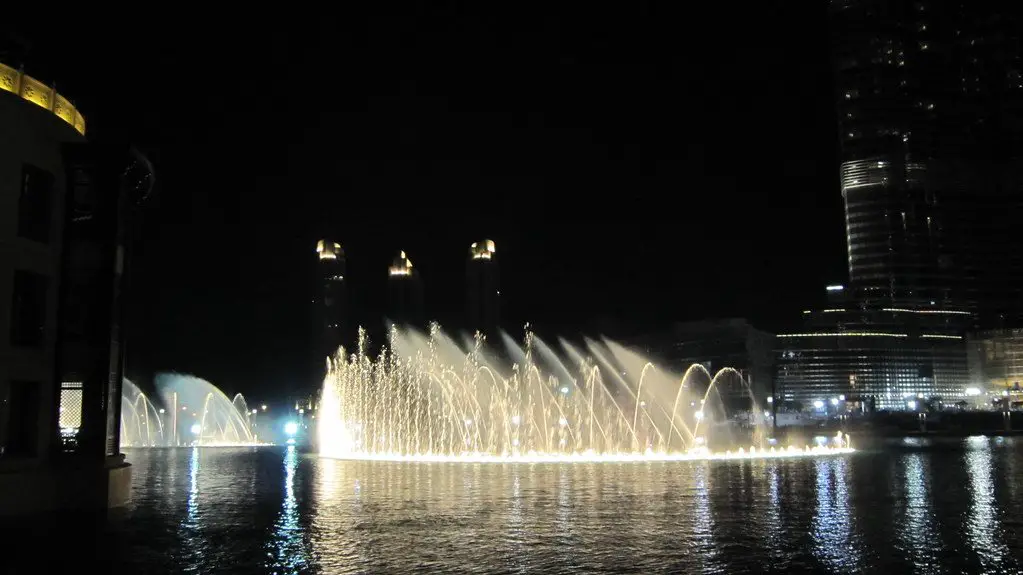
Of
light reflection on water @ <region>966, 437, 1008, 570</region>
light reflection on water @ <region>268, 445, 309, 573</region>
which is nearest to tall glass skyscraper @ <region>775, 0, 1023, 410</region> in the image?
light reflection on water @ <region>966, 437, 1008, 570</region>

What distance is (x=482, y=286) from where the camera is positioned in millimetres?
135000

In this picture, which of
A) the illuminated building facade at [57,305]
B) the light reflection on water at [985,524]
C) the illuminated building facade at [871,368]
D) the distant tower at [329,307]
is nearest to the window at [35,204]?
the illuminated building facade at [57,305]

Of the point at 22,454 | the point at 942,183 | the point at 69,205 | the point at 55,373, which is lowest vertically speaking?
the point at 22,454

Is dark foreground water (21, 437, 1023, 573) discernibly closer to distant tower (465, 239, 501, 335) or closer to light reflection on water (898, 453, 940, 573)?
light reflection on water (898, 453, 940, 573)

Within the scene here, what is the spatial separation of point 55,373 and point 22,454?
1.96m

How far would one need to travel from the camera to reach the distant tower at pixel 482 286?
134 meters

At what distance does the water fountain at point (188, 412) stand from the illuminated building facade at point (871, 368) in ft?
354

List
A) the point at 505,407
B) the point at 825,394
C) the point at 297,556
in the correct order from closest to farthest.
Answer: the point at 297,556, the point at 505,407, the point at 825,394

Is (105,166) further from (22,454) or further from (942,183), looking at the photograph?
(942,183)

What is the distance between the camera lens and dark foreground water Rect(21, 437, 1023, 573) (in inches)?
523

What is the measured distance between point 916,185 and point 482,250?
111m

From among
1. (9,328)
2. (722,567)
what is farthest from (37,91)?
(722,567)

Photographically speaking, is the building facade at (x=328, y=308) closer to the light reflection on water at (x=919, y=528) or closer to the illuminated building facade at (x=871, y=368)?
the illuminated building facade at (x=871, y=368)

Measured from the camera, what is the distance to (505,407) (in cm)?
6631
